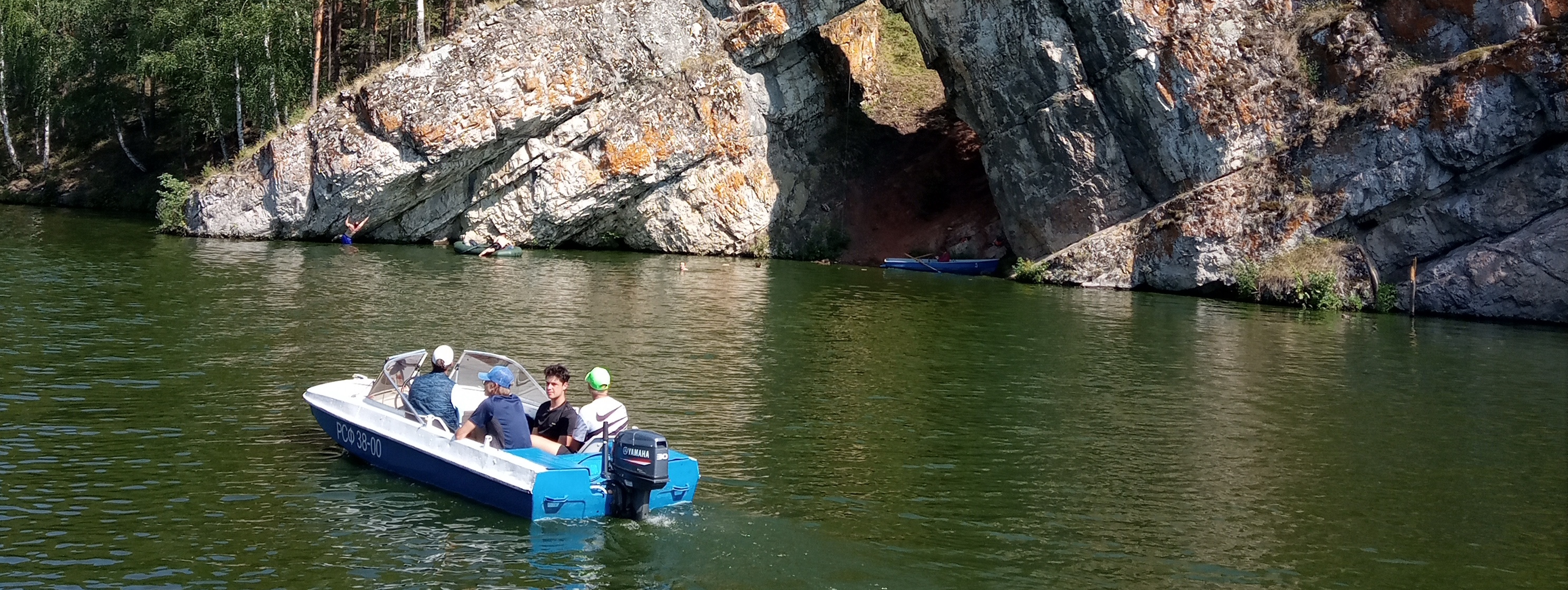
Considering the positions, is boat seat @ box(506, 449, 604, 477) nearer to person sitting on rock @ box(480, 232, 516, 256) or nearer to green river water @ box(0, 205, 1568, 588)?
green river water @ box(0, 205, 1568, 588)

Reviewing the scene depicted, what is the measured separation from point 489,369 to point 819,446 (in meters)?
5.16

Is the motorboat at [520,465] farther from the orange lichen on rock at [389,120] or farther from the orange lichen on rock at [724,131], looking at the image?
the orange lichen on rock at [724,131]

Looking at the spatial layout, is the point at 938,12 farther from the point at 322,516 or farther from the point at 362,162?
the point at 322,516

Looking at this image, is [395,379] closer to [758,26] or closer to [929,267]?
[929,267]

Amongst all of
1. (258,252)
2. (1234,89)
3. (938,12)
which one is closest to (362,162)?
(258,252)

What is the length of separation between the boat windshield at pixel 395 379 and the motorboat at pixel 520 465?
62mm

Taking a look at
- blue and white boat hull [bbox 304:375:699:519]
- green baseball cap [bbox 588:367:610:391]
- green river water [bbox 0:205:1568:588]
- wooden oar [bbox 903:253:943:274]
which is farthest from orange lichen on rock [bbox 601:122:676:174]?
green baseball cap [bbox 588:367:610:391]

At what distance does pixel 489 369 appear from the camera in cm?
1870

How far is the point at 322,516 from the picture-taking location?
14.4 metres

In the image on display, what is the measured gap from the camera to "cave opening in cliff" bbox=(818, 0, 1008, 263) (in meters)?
54.9

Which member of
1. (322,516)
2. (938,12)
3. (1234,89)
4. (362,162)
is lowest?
(322,516)

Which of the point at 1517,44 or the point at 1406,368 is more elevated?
the point at 1517,44

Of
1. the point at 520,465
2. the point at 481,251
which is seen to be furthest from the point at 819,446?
the point at 481,251

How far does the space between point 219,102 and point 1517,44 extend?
5463cm
